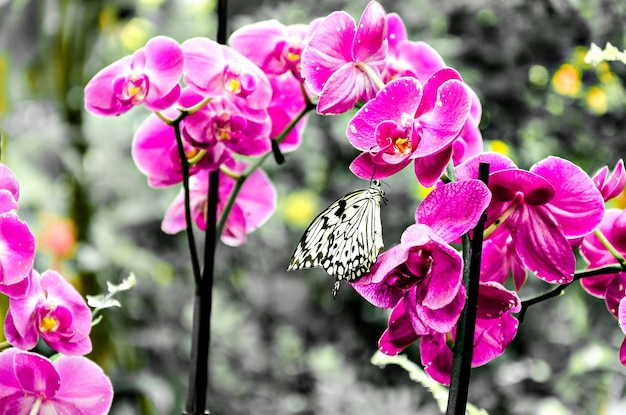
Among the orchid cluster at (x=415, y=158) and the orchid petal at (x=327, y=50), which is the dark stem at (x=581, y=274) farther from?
the orchid petal at (x=327, y=50)

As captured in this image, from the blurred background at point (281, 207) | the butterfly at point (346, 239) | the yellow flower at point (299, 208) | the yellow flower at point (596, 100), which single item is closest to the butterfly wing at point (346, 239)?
the butterfly at point (346, 239)

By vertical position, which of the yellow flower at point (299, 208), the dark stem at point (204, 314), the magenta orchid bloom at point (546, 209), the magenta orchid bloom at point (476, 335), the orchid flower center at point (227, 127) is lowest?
the yellow flower at point (299, 208)

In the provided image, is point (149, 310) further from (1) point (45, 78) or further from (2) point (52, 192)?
(1) point (45, 78)

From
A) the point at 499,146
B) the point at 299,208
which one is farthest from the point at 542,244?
the point at 299,208

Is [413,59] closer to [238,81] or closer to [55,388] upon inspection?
[238,81]

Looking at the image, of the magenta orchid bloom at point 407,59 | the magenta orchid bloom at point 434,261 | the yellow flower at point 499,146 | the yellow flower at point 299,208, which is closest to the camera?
the magenta orchid bloom at point 434,261
